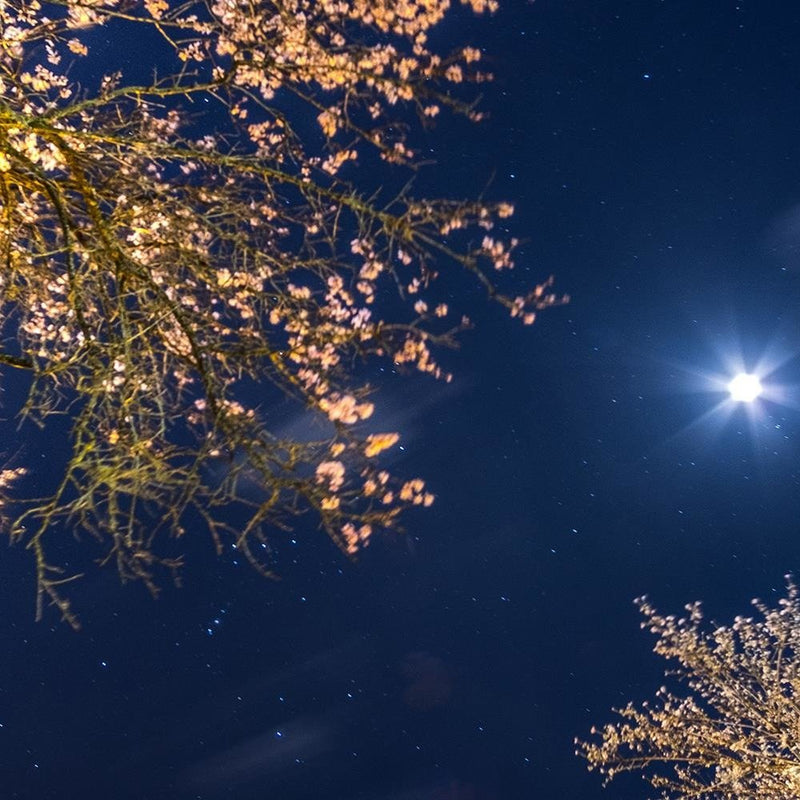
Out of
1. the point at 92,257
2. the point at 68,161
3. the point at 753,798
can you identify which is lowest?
the point at 753,798

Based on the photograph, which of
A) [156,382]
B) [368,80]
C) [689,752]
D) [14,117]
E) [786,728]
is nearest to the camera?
[14,117]

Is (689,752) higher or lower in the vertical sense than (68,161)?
lower

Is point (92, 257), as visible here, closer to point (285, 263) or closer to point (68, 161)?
point (68, 161)

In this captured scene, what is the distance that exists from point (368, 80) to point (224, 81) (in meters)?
0.95

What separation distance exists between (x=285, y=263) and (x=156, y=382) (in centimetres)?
157

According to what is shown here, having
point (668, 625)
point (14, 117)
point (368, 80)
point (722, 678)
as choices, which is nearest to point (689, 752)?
point (722, 678)

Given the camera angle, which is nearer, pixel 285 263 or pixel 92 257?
pixel 92 257

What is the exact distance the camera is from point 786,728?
38.3 feet

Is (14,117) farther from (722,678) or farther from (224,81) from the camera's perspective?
(722,678)

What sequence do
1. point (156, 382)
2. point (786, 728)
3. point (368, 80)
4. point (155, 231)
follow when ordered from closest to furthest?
1. point (156, 382)
2. point (368, 80)
3. point (155, 231)
4. point (786, 728)

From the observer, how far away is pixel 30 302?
6.36 meters

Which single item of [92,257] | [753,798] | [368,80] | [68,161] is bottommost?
[753,798]

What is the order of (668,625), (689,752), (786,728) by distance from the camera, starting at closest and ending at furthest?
(786,728) < (689,752) < (668,625)

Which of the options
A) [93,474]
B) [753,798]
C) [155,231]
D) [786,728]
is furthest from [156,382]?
[753,798]
